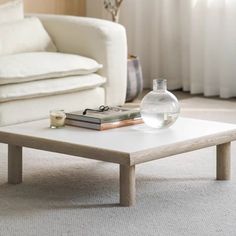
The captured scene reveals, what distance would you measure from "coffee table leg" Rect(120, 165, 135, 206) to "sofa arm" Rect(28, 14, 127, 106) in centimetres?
187

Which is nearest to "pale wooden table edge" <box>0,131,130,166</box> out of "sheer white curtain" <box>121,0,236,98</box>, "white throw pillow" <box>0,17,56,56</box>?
"white throw pillow" <box>0,17,56,56</box>

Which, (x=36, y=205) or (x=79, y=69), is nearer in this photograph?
(x=36, y=205)

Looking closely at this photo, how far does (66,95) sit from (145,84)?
193 centimetres

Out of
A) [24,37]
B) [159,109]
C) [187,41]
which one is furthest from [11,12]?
[159,109]

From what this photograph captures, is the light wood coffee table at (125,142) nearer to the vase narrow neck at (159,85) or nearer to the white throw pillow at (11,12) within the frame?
the vase narrow neck at (159,85)

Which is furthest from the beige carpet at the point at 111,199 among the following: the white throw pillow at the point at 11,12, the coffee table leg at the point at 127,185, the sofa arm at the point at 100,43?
the white throw pillow at the point at 11,12

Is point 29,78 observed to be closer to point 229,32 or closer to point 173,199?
point 173,199

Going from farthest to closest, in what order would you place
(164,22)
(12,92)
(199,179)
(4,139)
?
(164,22), (12,92), (199,179), (4,139)

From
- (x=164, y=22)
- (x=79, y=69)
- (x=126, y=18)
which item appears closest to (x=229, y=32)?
(x=164, y=22)

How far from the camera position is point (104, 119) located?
10.0 ft

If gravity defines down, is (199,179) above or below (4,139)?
below

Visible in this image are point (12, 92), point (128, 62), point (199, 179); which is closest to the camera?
point (199, 179)

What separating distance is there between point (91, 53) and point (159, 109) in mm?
1603

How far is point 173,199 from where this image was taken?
2.91 meters
